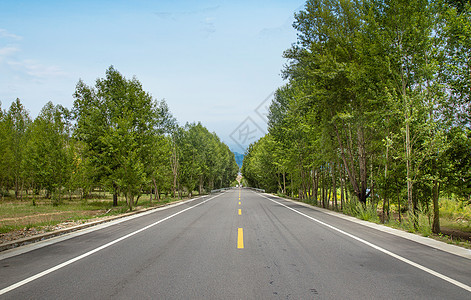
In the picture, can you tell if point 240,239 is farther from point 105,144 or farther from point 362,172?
point 105,144

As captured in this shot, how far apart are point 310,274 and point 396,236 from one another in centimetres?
527

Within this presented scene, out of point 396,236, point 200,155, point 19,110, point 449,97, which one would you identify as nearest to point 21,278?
point 396,236

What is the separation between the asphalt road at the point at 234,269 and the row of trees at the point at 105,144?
9.82 metres

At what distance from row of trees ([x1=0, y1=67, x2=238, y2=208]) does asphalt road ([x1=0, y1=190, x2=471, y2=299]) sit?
9.82 meters

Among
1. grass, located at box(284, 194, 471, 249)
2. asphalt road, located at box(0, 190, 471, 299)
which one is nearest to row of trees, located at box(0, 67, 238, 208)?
asphalt road, located at box(0, 190, 471, 299)

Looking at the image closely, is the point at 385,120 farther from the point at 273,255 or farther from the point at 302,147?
the point at 302,147

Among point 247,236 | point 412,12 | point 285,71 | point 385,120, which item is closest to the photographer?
point 247,236

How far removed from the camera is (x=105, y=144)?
23234mm

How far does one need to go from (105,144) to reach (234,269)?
21.5 metres

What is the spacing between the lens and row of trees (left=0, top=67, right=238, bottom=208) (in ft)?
56.8

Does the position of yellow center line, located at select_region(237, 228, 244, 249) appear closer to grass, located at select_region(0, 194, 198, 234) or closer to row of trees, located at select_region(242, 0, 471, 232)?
row of trees, located at select_region(242, 0, 471, 232)

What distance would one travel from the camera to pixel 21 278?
4.49 m

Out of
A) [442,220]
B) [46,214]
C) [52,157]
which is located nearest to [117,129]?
[46,214]

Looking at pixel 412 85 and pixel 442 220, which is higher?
pixel 412 85
